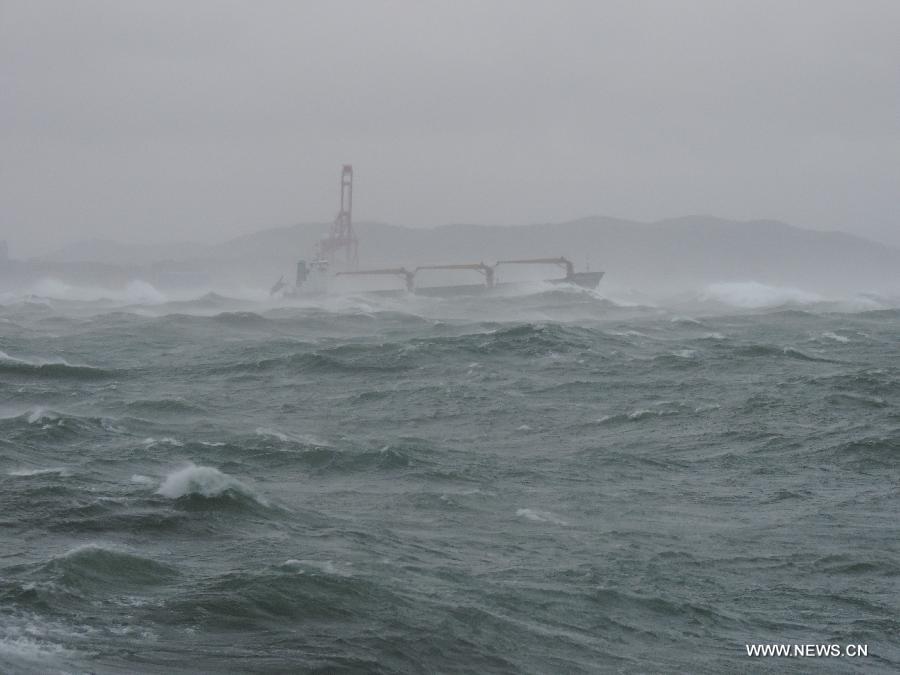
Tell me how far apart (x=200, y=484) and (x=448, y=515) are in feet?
20.5

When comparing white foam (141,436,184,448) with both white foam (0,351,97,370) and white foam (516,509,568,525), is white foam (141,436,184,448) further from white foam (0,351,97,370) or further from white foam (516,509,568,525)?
white foam (0,351,97,370)

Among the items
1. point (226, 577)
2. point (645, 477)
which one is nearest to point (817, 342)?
point (645, 477)

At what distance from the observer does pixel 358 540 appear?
80.7 feet

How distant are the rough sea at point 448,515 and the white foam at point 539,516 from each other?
0.17 m

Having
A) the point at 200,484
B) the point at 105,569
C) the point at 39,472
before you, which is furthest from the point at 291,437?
the point at 105,569

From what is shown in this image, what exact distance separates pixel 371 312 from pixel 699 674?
90.0 m

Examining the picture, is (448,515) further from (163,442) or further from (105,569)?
(163,442)

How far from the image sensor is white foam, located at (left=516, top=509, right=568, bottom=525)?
27.1 m

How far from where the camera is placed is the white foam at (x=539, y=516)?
2708cm

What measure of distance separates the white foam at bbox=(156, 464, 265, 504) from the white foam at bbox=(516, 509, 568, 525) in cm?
648

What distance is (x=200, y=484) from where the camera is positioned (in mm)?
27703

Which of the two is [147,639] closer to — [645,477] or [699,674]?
[699,674]

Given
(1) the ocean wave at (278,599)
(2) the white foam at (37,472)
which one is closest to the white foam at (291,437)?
(2) the white foam at (37,472)

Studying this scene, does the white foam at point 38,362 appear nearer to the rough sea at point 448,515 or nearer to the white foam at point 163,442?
the rough sea at point 448,515
